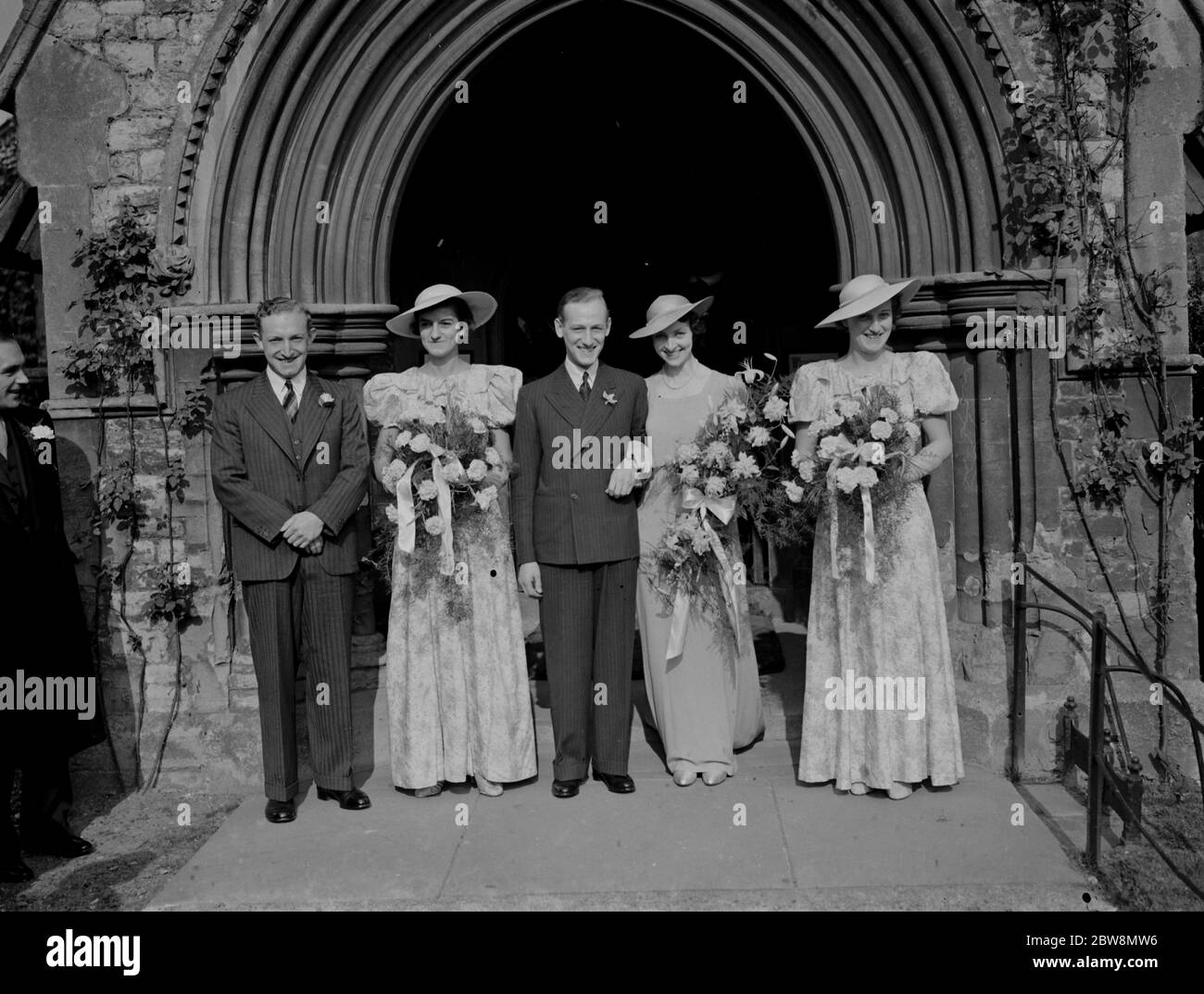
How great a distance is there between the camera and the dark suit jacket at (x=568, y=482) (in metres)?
4.61

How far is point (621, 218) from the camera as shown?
29.9 ft

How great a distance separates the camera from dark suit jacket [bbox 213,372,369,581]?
177 inches

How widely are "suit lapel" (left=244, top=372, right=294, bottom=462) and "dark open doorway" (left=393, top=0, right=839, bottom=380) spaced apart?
3.96 m

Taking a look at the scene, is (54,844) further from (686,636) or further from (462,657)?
(686,636)

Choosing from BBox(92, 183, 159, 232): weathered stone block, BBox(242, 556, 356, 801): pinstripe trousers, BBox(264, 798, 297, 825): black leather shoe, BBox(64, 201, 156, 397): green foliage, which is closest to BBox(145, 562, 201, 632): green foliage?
BBox(64, 201, 156, 397): green foliage

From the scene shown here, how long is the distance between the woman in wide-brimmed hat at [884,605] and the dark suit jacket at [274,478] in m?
1.94

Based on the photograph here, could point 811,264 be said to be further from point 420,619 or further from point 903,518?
point 420,619

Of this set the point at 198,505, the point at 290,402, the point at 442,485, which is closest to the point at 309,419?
the point at 290,402

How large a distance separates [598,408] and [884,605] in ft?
4.70

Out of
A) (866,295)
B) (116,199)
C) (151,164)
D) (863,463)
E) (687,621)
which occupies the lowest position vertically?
(687,621)

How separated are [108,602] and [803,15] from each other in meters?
4.43

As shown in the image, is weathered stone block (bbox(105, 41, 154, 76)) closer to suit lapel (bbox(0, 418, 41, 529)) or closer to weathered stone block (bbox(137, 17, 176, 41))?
weathered stone block (bbox(137, 17, 176, 41))

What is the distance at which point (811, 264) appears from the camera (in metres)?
8.63

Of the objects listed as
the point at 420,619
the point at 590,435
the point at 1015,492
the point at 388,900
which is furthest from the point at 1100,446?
the point at 388,900
